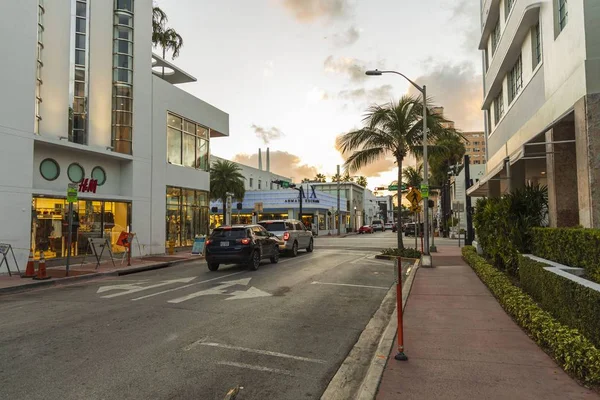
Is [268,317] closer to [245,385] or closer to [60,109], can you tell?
[245,385]

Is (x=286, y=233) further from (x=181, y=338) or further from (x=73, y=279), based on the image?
(x=181, y=338)

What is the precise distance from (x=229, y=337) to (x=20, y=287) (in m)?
8.43

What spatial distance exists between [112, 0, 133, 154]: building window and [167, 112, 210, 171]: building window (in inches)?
130

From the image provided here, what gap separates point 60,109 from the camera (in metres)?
17.6

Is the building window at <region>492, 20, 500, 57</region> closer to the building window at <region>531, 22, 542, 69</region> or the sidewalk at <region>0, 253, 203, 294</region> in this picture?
the building window at <region>531, 22, 542, 69</region>

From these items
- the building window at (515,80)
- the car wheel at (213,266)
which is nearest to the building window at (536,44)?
the building window at (515,80)

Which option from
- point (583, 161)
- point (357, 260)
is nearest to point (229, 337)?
point (583, 161)

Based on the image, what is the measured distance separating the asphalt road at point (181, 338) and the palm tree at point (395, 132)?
1010 centimetres

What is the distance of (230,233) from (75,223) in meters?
7.29

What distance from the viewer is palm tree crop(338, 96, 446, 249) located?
2053 cm

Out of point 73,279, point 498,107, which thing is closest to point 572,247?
point 73,279

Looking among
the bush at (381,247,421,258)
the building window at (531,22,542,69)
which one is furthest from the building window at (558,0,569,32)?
the bush at (381,247,421,258)

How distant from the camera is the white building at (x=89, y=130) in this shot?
15.1 meters

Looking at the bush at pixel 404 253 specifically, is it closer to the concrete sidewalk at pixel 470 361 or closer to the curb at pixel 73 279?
the curb at pixel 73 279
